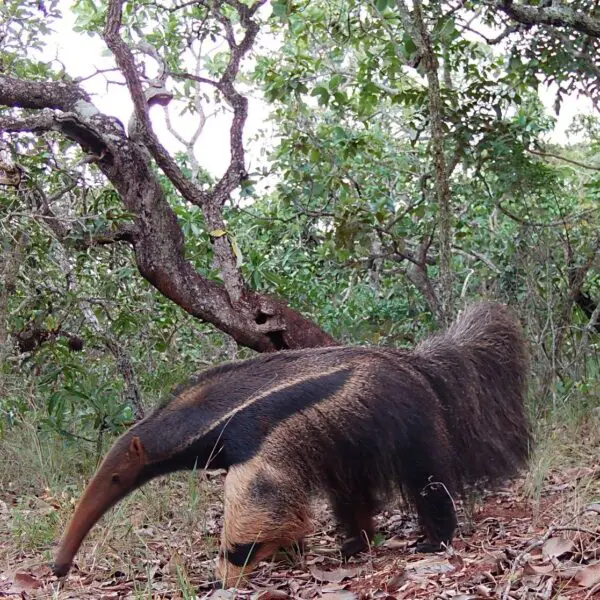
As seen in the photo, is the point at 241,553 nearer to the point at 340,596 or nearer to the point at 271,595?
the point at 271,595

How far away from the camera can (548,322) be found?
621 centimetres

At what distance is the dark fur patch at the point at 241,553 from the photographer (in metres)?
3.94

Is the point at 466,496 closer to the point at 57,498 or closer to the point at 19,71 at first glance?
the point at 57,498

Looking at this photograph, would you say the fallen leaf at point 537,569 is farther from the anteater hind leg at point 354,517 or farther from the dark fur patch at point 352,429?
the anteater hind leg at point 354,517

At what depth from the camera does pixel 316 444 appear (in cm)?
412

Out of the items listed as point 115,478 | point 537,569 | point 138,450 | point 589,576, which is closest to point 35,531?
point 115,478

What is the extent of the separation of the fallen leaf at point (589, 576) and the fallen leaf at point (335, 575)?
1.27 meters

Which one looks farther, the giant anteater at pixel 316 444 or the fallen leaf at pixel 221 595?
the giant anteater at pixel 316 444

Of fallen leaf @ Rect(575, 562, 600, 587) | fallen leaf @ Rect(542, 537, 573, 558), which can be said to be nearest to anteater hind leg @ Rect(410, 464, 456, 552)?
fallen leaf @ Rect(542, 537, 573, 558)

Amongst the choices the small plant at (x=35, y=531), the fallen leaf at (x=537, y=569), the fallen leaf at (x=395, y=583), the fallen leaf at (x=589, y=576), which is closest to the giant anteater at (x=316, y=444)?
the small plant at (x=35, y=531)

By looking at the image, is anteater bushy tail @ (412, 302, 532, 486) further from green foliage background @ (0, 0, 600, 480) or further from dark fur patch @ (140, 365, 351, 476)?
green foliage background @ (0, 0, 600, 480)

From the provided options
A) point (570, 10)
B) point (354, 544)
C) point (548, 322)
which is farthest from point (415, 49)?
point (354, 544)

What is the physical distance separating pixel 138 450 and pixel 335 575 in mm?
1234

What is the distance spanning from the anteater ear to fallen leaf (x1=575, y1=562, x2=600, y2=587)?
235cm
